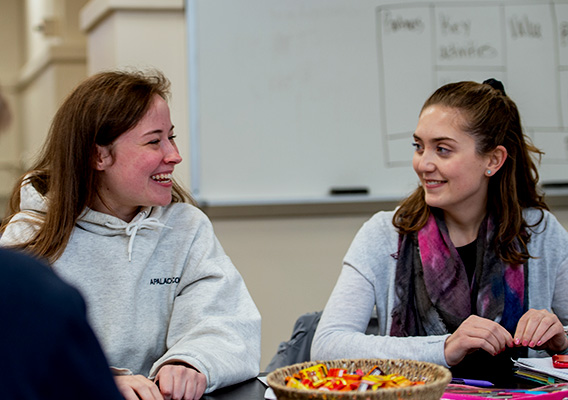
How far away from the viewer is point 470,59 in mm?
3215

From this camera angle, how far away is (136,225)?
5.54 ft

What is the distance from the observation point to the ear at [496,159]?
1.95m

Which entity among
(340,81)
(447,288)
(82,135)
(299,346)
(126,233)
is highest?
(340,81)

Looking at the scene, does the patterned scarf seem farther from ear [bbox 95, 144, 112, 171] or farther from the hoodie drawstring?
ear [bbox 95, 144, 112, 171]

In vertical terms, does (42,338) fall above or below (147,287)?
above

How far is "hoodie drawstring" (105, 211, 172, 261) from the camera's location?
167 cm

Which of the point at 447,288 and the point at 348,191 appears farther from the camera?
the point at 348,191

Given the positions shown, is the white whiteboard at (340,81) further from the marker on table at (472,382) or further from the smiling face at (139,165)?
the marker on table at (472,382)

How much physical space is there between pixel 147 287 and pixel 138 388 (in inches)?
15.5

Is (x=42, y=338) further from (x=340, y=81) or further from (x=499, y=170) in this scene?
(x=340, y=81)

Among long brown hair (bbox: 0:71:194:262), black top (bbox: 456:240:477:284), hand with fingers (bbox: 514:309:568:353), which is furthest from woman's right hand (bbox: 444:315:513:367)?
long brown hair (bbox: 0:71:194:262)

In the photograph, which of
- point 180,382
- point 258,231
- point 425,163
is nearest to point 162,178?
point 180,382

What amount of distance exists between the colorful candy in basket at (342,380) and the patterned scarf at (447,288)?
29.0 inches

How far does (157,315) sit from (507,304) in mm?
830
